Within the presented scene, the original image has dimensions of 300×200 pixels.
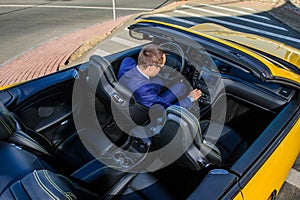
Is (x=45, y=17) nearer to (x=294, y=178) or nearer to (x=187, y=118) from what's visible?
(x=294, y=178)

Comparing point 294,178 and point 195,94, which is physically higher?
point 195,94

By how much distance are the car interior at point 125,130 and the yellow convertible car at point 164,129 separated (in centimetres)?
1

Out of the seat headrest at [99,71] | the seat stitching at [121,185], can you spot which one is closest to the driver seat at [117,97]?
the seat headrest at [99,71]

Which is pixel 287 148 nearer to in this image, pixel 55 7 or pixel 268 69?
pixel 268 69

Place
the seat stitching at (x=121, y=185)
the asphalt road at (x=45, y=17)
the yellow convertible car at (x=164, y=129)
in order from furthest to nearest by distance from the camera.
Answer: the asphalt road at (x=45, y=17)
the seat stitching at (x=121, y=185)
the yellow convertible car at (x=164, y=129)

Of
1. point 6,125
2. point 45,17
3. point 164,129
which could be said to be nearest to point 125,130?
point 164,129

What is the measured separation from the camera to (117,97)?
263 cm

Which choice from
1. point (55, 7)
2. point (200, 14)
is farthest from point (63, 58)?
point (55, 7)

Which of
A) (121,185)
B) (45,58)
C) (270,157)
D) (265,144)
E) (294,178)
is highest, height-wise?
(265,144)

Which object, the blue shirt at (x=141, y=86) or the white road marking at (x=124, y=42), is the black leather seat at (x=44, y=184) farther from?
the white road marking at (x=124, y=42)

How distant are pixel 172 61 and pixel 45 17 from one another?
31.8ft

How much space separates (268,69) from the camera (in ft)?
9.21

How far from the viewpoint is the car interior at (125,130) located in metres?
2.09

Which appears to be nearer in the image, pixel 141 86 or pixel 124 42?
pixel 141 86
